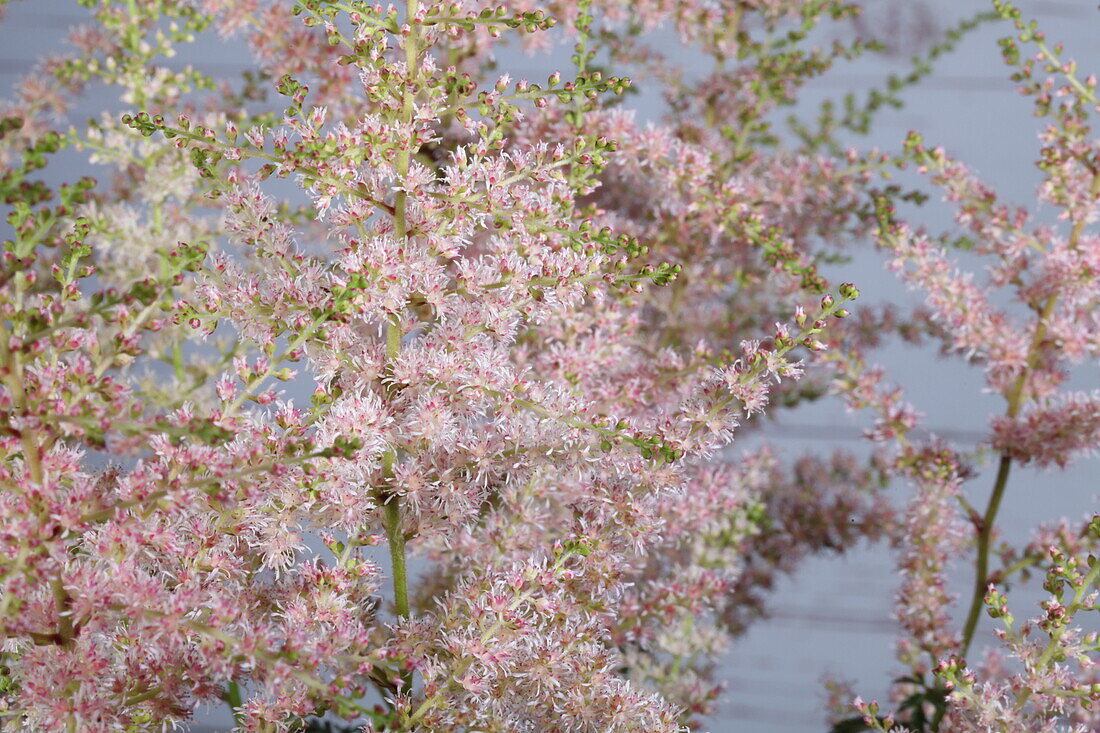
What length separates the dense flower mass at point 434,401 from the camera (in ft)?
1.87

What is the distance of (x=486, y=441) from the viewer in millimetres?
690

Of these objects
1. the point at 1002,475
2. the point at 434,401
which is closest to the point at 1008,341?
the point at 1002,475

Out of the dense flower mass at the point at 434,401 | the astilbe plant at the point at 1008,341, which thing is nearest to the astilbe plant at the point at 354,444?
the dense flower mass at the point at 434,401

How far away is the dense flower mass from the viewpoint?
0.57 metres

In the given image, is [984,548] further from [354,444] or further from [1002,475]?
[354,444]

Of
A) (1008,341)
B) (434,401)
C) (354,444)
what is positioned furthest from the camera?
(1008,341)

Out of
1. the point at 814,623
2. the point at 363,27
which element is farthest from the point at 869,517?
the point at 814,623

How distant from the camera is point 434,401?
647 millimetres

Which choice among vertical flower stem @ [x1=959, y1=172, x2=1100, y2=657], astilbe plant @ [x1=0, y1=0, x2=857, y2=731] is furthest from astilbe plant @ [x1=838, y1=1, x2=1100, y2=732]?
astilbe plant @ [x1=0, y1=0, x2=857, y2=731]

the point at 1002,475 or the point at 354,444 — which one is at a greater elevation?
the point at 354,444

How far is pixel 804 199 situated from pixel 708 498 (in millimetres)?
353

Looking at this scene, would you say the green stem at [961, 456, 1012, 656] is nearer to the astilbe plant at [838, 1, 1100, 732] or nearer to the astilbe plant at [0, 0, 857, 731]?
the astilbe plant at [838, 1, 1100, 732]

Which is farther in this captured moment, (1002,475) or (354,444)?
(1002,475)

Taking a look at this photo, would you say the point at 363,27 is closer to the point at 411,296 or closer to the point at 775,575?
the point at 411,296
